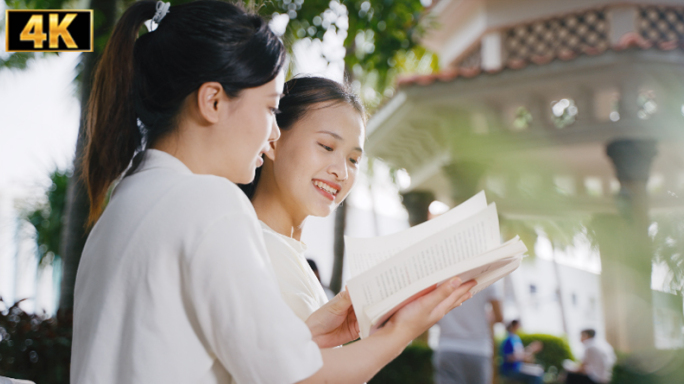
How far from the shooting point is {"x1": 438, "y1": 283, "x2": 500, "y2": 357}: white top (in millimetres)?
4453

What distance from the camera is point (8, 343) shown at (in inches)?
127

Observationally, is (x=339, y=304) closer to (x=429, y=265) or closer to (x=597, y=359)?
(x=429, y=265)

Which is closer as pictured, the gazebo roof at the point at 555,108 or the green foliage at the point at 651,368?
the green foliage at the point at 651,368

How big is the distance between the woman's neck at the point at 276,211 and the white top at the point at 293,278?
5.2 inches

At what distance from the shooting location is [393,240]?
1607mm

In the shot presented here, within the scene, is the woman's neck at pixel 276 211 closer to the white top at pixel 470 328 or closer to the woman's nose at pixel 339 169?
the woman's nose at pixel 339 169

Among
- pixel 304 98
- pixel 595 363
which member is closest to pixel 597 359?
pixel 595 363

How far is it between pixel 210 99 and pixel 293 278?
1.63ft

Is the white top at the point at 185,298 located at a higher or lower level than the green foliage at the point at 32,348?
higher

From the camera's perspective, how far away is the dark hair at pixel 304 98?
1.77 m

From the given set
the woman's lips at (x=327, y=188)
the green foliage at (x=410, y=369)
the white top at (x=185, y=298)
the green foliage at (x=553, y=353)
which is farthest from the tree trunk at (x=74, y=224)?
the green foliage at (x=553, y=353)

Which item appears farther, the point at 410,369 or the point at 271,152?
the point at 410,369

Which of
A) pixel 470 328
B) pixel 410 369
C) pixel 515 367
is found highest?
pixel 470 328

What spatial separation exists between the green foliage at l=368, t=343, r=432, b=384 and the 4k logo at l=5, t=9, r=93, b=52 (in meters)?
4.56
